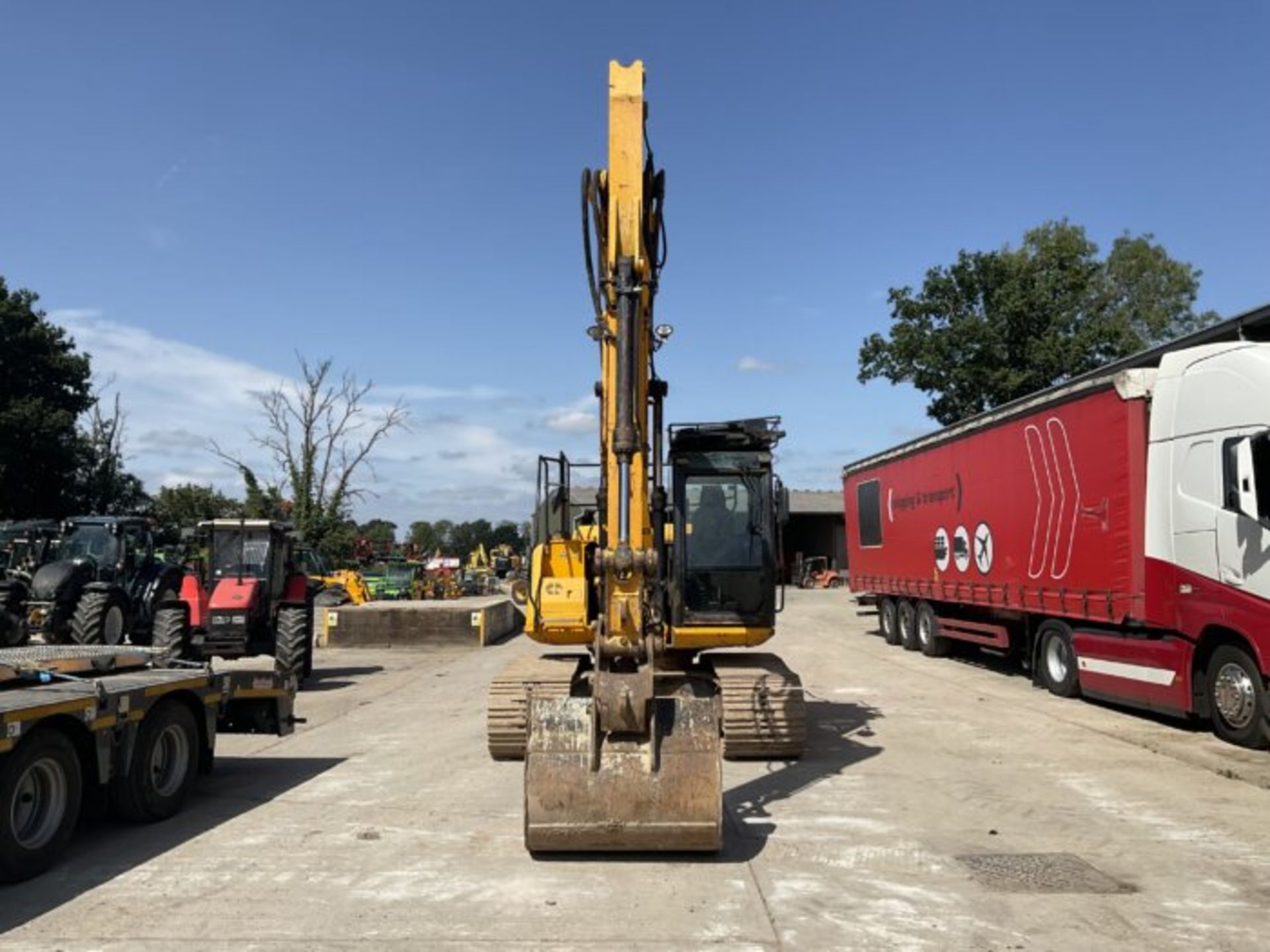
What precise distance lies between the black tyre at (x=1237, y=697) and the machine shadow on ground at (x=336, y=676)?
12357mm

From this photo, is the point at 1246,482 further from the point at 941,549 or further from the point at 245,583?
the point at 245,583

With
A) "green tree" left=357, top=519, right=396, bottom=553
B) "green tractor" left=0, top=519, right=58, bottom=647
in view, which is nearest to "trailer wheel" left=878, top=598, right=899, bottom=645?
"green tractor" left=0, top=519, right=58, bottom=647

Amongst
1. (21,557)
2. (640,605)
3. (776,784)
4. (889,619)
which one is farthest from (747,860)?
(21,557)

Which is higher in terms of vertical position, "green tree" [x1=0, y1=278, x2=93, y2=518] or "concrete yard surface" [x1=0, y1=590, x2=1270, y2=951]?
"green tree" [x1=0, y1=278, x2=93, y2=518]

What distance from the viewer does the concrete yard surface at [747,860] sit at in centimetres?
502

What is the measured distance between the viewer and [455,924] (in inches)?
201

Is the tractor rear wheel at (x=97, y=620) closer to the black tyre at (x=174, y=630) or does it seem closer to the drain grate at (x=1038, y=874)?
the black tyre at (x=174, y=630)

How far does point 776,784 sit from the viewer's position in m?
8.41

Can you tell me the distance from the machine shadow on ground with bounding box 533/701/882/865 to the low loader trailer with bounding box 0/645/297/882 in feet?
9.79

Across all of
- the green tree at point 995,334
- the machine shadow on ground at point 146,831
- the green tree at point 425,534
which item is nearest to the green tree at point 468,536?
the green tree at point 425,534

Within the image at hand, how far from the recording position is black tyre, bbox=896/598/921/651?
20984 mm

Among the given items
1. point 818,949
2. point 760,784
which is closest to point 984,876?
point 818,949

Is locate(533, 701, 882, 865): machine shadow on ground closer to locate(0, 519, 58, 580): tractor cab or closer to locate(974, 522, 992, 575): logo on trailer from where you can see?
locate(974, 522, 992, 575): logo on trailer

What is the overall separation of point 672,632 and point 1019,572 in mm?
7653
